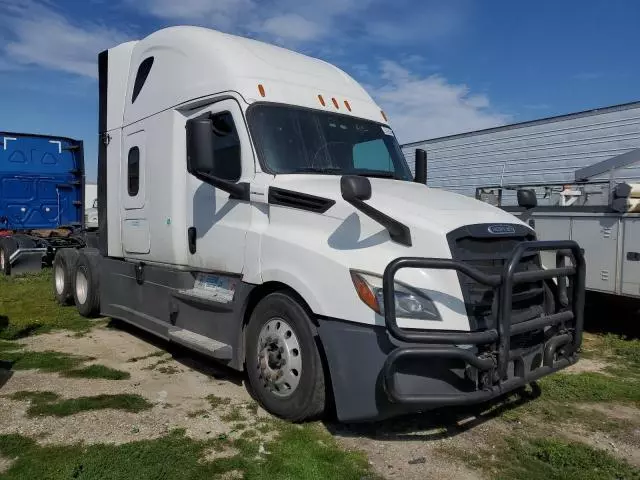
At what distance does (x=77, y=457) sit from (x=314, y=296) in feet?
6.29

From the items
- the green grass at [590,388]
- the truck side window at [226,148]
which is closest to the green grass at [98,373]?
the truck side window at [226,148]

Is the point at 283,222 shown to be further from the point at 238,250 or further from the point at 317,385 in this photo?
the point at 317,385

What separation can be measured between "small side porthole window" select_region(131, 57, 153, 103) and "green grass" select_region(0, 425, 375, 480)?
4132mm

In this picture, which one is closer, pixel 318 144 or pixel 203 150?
pixel 203 150

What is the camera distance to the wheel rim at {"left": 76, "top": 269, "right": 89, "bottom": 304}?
850cm

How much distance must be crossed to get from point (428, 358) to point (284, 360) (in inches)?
50.4

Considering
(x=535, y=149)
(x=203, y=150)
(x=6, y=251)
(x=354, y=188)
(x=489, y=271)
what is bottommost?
(x=6, y=251)

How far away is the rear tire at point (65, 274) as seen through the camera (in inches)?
357

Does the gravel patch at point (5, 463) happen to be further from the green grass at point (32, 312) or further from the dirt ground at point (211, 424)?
the green grass at point (32, 312)

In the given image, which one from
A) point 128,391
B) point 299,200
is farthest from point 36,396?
point 299,200

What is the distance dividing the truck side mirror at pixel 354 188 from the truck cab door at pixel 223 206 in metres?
1.22

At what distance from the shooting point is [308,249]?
13.7 feet

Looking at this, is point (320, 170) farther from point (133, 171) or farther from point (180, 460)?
point (133, 171)

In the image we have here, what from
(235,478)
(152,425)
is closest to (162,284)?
(152,425)
